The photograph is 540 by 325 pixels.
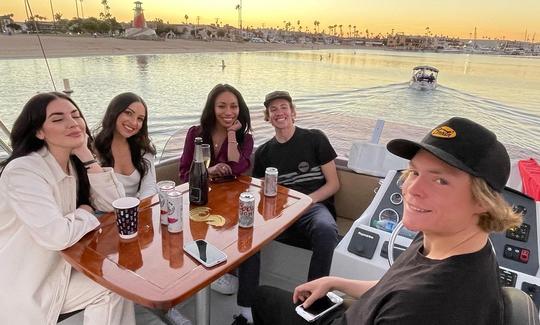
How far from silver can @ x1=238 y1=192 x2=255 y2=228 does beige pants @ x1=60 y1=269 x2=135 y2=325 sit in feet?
1.76

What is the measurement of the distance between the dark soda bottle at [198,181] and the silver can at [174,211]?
30 centimetres

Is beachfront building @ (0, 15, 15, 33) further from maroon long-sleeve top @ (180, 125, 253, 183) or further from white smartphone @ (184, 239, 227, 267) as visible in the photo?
white smartphone @ (184, 239, 227, 267)

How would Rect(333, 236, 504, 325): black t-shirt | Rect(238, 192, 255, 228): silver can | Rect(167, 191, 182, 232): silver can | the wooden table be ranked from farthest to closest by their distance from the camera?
Rect(238, 192, 255, 228): silver can → Rect(167, 191, 182, 232): silver can → the wooden table → Rect(333, 236, 504, 325): black t-shirt

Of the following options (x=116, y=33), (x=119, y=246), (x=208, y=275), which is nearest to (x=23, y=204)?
(x=119, y=246)

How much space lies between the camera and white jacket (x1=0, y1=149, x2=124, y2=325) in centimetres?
115

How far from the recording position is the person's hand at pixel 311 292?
3.80 ft

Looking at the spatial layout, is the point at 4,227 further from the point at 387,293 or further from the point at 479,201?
the point at 479,201

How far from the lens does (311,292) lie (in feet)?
3.94

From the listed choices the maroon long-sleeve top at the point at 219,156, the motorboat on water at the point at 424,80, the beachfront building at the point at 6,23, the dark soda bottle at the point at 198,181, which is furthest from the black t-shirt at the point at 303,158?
the motorboat on water at the point at 424,80

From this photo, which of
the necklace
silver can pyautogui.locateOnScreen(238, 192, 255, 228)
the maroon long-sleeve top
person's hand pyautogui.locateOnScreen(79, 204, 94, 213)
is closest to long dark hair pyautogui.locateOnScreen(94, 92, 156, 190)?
the maroon long-sleeve top

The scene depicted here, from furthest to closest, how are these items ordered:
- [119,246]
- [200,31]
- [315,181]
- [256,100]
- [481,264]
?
[200,31] → [256,100] → [315,181] → [119,246] → [481,264]

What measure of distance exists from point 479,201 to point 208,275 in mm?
779

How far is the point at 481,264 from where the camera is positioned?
734 mm

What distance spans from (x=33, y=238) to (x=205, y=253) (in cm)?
61
